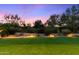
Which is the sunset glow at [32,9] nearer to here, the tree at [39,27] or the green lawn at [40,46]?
the tree at [39,27]

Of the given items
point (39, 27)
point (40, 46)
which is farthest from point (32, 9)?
point (40, 46)

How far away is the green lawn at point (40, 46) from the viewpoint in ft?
22.2

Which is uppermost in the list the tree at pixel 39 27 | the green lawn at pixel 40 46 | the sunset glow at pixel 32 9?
the sunset glow at pixel 32 9

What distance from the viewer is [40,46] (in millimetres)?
6789

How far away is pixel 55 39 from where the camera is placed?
679cm

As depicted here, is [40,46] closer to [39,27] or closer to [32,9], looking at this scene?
[39,27]

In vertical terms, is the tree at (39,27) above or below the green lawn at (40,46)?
above

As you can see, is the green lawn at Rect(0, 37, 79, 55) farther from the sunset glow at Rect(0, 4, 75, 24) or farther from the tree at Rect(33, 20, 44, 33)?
the sunset glow at Rect(0, 4, 75, 24)

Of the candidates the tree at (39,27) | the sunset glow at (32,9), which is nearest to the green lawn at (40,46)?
the tree at (39,27)

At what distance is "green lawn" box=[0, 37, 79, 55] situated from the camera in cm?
677

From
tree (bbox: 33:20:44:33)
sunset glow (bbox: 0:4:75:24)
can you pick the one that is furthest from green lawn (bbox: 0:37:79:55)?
sunset glow (bbox: 0:4:75:24)
